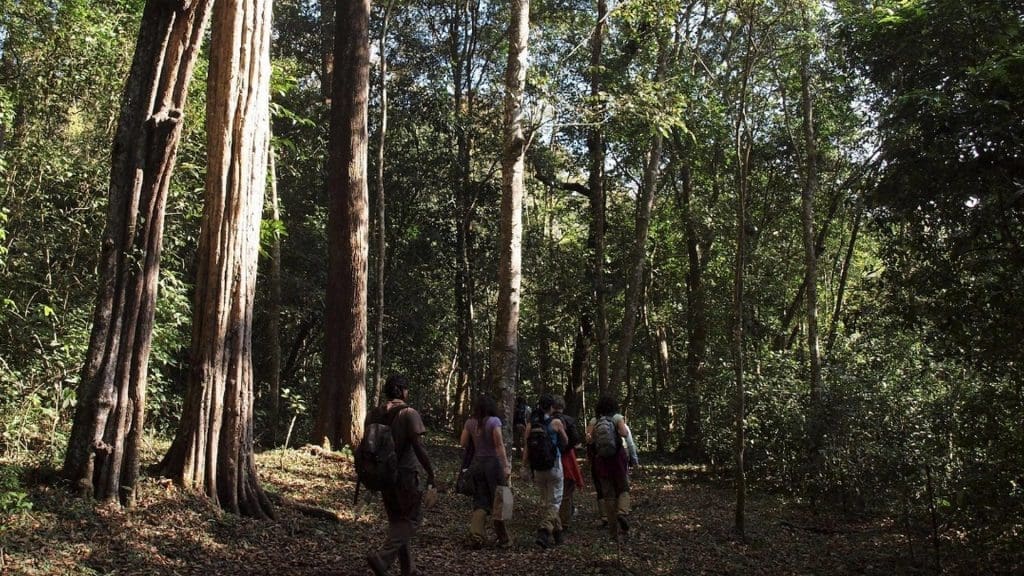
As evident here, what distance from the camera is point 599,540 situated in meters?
9.69

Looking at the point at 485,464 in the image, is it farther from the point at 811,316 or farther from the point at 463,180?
the point at 463,180

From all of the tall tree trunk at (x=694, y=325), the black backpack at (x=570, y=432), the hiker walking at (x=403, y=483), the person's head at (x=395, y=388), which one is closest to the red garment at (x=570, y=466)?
the black backpack at (x=570, y=432)

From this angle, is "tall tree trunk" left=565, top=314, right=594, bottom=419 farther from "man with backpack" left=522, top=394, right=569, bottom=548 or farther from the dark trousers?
the dark trousers

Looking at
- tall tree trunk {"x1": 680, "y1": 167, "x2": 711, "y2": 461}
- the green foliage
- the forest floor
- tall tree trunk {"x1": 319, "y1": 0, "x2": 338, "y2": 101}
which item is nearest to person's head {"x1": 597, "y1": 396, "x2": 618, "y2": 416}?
the forest floor

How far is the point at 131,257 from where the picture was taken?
7195 mm

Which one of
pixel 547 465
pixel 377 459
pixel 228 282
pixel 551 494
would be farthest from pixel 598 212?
pixel 377 459

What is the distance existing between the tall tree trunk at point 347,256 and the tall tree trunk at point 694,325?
34.9ft

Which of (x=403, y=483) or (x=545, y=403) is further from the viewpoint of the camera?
(x=545, y=403)

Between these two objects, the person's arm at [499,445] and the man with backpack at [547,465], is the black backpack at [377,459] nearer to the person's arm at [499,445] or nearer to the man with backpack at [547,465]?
the person's arm at [499,445]

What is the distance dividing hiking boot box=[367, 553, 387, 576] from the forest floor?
0.81m

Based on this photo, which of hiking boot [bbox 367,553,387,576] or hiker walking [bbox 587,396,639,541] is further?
hiker walking [bbox 587,396,639,541]

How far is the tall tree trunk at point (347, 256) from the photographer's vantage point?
13172 millimetres

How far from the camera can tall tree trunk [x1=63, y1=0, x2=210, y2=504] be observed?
6957mm

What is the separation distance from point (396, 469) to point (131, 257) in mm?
3288
